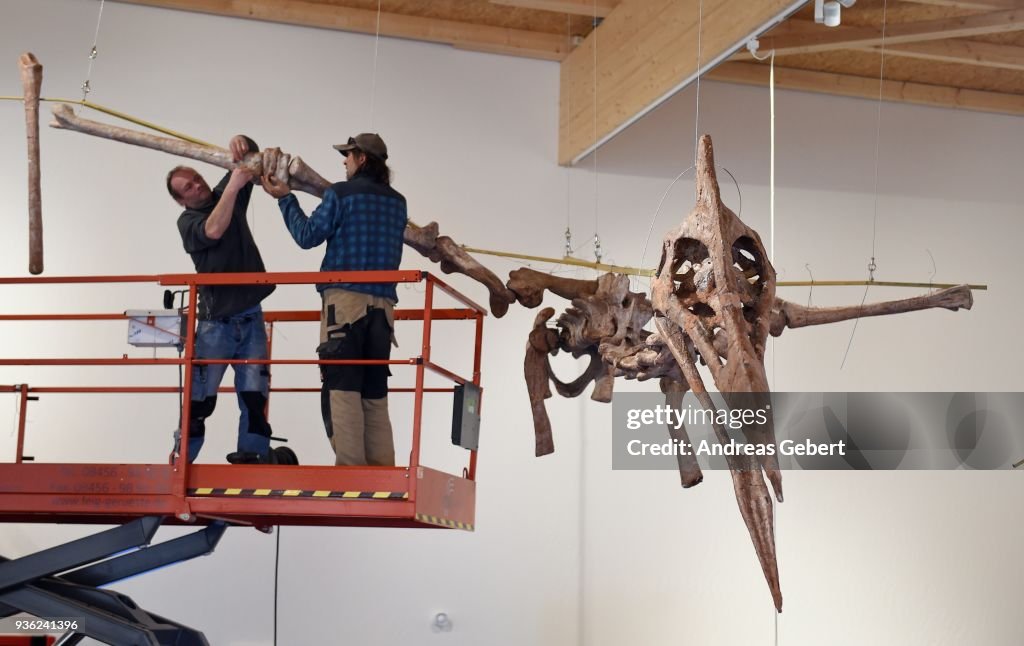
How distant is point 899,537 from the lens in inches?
393

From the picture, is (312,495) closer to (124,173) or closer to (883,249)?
(124,173)

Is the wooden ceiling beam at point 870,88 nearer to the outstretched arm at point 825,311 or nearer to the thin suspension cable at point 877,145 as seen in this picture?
the thin suspension cable at point 877,145

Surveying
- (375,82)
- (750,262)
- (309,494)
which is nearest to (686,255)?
(750,262)

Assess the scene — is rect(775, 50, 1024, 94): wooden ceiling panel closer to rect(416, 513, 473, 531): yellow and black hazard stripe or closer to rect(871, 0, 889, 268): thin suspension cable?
rect(871, 0, 889, 268): thin suspension cable

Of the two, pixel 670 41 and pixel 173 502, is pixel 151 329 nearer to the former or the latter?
pixel 173 502

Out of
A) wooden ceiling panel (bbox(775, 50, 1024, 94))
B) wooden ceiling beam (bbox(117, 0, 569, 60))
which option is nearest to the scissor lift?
wooden ceiling beam (bbox(117, 0, 569, 60))

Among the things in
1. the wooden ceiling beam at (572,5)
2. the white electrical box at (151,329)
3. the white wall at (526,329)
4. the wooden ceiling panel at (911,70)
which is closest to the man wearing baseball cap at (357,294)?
the white electrical box at (151,329)

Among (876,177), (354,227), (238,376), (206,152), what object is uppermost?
(876,177)

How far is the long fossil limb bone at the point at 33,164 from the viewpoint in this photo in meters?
4.91

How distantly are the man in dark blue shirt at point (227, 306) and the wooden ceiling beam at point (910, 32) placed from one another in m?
4.77

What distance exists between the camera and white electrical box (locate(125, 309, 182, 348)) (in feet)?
18.6

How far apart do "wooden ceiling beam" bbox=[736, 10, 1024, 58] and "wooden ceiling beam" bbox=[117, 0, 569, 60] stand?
2.30m

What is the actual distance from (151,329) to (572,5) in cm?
531

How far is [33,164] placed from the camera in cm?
499
